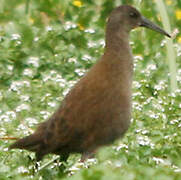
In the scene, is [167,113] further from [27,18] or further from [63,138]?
[27,18]

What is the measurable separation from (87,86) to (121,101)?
247 millimetres

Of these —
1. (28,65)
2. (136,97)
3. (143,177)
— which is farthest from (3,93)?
(143,177)

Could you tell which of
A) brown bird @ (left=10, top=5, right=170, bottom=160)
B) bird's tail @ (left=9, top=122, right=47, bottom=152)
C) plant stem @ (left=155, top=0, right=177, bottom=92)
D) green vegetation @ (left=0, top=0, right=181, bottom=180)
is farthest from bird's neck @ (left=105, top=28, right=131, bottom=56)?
plant stem @ (left=155, top=0, right=177, bottom=92)

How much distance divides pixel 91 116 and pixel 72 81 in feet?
5.70

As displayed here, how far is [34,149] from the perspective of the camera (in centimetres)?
574

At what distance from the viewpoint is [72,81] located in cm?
720

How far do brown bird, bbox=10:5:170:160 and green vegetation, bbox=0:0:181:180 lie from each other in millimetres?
135

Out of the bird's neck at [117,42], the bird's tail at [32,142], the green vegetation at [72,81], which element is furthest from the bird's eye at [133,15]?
the bird's tail at [32,142]

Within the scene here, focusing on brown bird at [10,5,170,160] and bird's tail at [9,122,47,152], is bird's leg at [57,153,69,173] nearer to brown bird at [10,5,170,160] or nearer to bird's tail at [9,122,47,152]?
brown bird at [10,5,170,160]

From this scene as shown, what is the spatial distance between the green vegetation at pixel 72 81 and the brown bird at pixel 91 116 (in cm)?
13

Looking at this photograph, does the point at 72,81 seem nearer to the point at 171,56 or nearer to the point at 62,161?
the point at 171,56

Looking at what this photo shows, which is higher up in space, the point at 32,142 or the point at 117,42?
the point at 117,42

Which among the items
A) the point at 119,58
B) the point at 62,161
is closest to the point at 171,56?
the point at 119,58

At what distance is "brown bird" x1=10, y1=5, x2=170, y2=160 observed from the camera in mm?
5488
